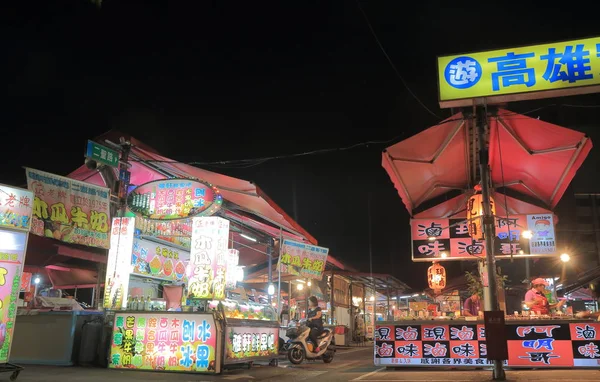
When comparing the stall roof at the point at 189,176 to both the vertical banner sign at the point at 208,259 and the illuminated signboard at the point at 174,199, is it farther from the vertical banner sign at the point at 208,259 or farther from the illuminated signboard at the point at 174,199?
the vertical banner sign at the point at 208,259

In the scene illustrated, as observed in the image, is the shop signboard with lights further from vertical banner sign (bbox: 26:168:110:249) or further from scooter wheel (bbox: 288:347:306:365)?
scooter wheel (bbox: 288:347:306:365)

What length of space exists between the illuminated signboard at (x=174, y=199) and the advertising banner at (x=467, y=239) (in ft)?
26.5

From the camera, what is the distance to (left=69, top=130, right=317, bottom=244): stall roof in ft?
39.7

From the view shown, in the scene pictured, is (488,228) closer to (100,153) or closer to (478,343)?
(478,343)

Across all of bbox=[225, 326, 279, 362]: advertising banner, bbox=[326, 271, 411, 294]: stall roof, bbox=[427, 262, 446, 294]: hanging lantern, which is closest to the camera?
bbox=[225, 326, 279, 362]: advertising banner

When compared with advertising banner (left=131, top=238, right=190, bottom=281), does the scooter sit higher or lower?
lower

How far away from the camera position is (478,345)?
34.8ft

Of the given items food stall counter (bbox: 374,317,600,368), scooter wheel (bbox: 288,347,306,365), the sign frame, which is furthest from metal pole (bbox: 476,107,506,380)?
the sign frame

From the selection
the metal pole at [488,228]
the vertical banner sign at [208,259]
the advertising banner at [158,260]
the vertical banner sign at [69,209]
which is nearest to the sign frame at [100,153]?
the vertical banner sign at [69,209]

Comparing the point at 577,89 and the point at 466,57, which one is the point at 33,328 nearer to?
the point at 466,57

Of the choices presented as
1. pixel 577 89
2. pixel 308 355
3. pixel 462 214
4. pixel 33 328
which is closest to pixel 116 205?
pixel 33 328

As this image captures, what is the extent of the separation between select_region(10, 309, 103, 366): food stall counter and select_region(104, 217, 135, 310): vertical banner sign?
2.86 feet

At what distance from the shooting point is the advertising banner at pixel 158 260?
12.9 meters

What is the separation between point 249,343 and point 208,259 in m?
2.19
